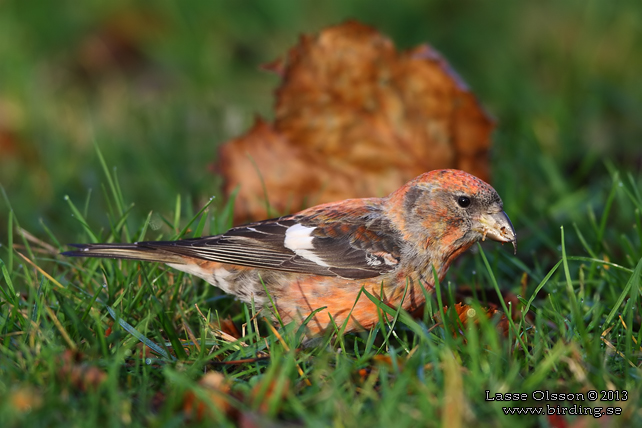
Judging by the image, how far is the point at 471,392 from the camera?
2.47 meters

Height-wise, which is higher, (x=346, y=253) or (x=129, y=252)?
(x=129, y=252)

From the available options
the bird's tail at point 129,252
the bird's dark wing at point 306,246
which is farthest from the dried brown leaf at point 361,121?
the bird's tail at point 129,252

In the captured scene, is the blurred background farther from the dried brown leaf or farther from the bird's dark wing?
the bird's dark wing

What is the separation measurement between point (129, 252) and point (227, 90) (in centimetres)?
376

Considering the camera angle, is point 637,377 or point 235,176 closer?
point 637,377

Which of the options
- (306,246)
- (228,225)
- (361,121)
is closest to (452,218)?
(306,246)

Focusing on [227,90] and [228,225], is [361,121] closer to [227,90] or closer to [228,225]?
[228,225]

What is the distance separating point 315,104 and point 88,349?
2.36 meters

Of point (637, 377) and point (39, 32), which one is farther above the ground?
point (39, 32)

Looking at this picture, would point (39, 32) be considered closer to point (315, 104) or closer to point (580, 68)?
point (315, 104)

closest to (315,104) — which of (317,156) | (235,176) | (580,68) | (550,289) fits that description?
(317,156)

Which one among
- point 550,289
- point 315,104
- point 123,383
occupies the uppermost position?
point 315,104

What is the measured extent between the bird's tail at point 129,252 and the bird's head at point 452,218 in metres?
1.16

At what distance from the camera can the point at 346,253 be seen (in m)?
3.48
